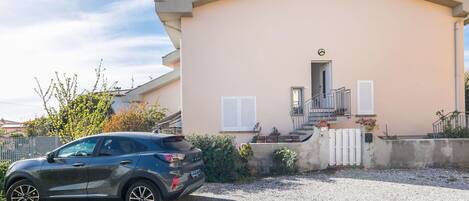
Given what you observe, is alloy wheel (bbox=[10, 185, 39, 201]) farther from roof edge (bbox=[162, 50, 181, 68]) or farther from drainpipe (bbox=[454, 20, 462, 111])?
drainpipe (bbox=[454, 20, 462, 111])

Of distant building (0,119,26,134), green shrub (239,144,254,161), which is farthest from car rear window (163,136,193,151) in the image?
distant building (0,119,26,134)

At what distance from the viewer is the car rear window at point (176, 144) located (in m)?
9.41

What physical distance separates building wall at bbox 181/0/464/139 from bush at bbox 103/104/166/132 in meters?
2.17

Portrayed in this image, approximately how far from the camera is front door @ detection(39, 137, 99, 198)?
9.45 meters

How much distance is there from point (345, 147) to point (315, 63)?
5.69m

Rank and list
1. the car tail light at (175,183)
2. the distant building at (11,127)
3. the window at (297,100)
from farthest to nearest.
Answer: the distant building at (11,127) → the window at (297,100) → the car tail light at (175,183)

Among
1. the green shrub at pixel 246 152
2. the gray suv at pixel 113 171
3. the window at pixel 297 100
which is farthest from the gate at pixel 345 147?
the gray suv at pixel 113 171

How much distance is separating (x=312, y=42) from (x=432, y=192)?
8.91 metres

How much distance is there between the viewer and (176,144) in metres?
9.64

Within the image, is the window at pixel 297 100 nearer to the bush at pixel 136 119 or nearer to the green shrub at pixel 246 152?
the green shrub at pixel 246 152

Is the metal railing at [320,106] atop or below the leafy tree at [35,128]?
atop

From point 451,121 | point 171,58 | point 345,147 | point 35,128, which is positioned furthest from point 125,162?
point 35,128

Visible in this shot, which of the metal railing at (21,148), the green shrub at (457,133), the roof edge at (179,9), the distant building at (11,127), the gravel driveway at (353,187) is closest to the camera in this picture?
the gravel driveway at (353,187)

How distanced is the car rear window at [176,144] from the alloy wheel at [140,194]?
0.91 meters
